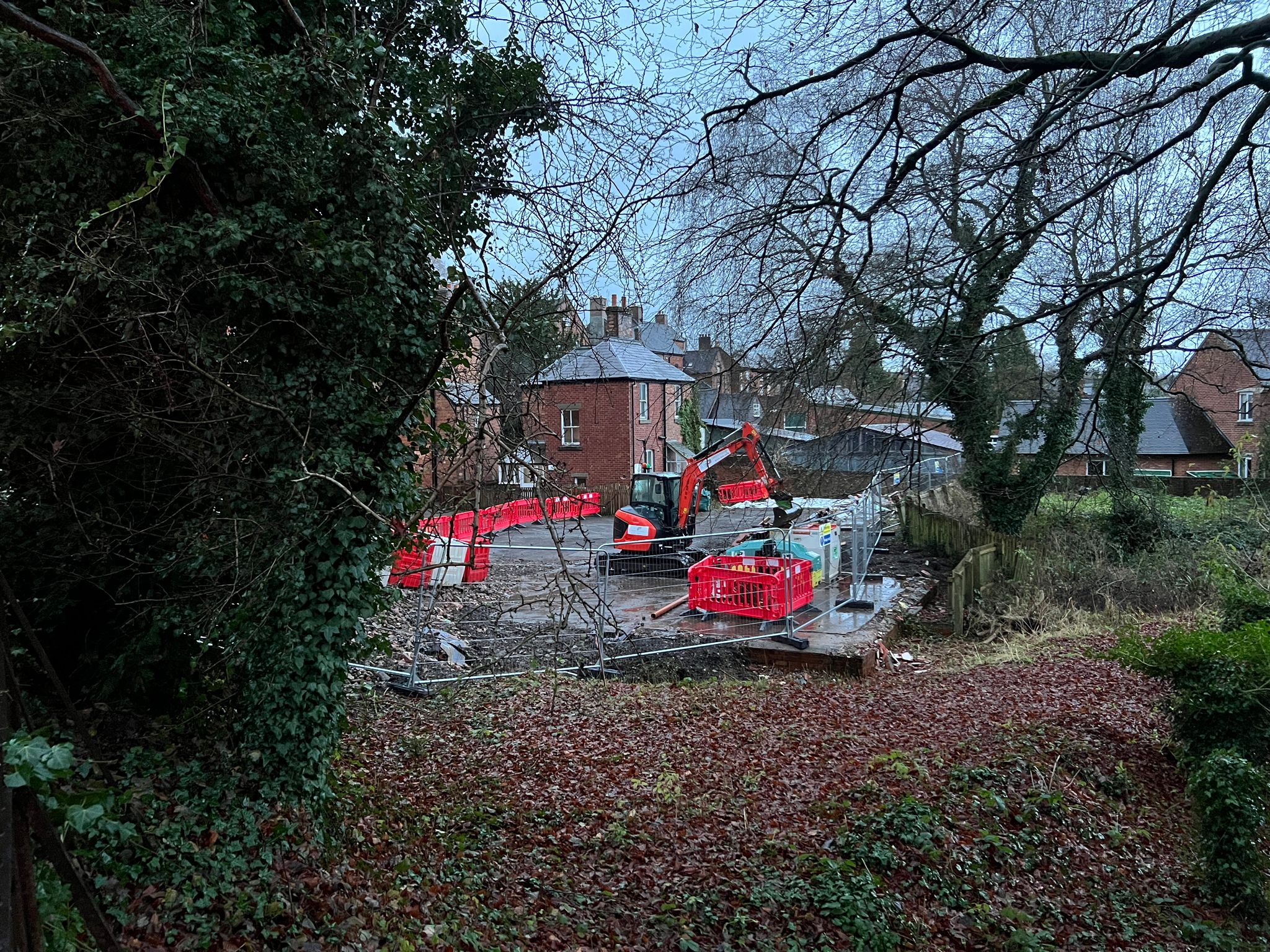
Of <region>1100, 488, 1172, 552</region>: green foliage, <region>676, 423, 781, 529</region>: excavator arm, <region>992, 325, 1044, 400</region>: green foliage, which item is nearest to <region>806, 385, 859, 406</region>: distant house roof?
<region>992, 325, 1044, 400</region>: green foliage

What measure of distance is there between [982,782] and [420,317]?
5866 millimetres

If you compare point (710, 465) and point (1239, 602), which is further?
point (710, 465)

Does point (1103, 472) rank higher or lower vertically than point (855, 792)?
higher

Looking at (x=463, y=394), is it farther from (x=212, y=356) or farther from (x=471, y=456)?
(x=212, y=356)

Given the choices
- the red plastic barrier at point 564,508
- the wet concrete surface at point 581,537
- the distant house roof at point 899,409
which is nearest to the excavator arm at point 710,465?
the wet concrete surface at point 581,537

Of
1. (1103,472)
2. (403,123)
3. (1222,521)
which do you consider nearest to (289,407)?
(403,123)

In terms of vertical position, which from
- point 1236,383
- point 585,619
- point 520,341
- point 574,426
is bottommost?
point 585,619

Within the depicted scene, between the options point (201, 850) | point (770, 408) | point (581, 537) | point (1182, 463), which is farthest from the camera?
point (1182, 463)

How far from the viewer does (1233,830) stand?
17.9ft

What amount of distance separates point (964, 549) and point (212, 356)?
58.5 feet

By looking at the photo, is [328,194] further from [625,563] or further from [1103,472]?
[625,563]

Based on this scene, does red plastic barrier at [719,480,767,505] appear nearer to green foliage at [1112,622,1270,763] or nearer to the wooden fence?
the wooden fence

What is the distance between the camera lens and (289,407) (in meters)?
4.91

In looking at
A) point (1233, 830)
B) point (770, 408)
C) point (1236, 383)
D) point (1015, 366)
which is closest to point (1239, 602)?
point (1015, 366)
